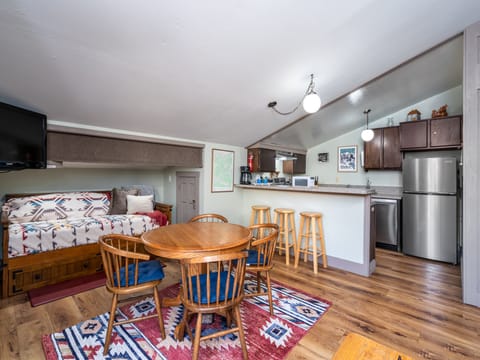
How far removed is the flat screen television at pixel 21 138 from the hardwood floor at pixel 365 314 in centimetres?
144

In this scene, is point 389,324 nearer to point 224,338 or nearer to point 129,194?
point 224,338

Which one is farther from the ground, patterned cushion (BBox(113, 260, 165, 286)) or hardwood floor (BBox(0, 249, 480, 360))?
patterned cushion (BBox(113, 260, 165, 286))

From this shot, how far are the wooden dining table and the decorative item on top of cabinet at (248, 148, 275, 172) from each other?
2.38 meters

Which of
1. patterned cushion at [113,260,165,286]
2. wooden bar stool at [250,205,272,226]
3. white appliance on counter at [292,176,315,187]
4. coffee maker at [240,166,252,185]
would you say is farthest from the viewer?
coffee maker at [240,166,252,185]

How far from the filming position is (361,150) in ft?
17.5

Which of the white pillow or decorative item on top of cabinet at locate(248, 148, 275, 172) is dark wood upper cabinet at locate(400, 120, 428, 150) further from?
the white pillow

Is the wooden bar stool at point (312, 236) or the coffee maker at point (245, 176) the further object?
the coffee maker at point (245, 176)

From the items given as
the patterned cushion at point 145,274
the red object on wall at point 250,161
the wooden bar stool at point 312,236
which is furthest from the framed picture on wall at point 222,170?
the patterned cushion at point 145,274

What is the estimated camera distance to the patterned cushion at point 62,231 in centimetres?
263

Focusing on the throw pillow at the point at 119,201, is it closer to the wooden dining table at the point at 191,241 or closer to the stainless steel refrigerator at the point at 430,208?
the wooden dining table at the point at 191,241

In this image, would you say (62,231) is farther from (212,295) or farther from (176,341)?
(212,295)

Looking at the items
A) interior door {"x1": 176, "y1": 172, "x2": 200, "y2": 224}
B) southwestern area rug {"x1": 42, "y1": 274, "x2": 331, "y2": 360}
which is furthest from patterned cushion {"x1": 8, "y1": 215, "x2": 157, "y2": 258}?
southwestern area rug {"x1": 42, "y1": 274, "x2": 331, "y2": 360}

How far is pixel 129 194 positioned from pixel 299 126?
3.47 metres

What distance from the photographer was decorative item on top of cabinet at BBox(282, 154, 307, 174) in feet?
19.3
